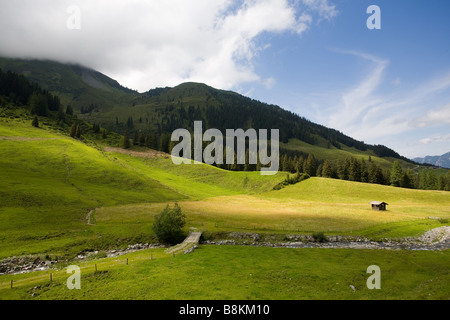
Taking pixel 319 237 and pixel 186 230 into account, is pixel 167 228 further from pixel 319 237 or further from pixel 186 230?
A: pixel 319 237

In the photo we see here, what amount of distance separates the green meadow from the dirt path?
77.7 inches

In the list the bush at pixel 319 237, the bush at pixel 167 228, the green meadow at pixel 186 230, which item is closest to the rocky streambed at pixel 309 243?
the bush at pixel 319 237

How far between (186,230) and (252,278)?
98.9ft

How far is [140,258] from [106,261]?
17.8 ft

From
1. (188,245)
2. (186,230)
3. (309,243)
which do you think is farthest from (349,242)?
(186,230)

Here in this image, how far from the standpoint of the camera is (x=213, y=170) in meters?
149

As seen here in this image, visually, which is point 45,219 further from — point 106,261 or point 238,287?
point 238,287

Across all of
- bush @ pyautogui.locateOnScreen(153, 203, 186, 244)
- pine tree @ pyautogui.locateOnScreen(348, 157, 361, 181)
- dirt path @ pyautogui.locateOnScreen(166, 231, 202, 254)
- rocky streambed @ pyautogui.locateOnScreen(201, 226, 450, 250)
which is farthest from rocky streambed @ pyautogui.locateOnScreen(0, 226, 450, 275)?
pine tree @ pyautogui.locateOnScreen(348, 157, 361, 181)

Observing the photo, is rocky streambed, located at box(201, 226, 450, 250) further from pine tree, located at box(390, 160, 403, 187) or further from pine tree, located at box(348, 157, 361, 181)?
pine tree, located at box(390, 160, 403, 187)

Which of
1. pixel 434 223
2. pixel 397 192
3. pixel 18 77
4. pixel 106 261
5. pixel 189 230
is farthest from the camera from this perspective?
pixel 18 77

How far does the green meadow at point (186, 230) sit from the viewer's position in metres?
25.5

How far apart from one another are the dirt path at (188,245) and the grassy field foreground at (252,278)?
3.14 meters

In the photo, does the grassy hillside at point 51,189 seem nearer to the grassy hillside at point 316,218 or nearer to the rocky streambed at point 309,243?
the rocky streambed at point 309,243
